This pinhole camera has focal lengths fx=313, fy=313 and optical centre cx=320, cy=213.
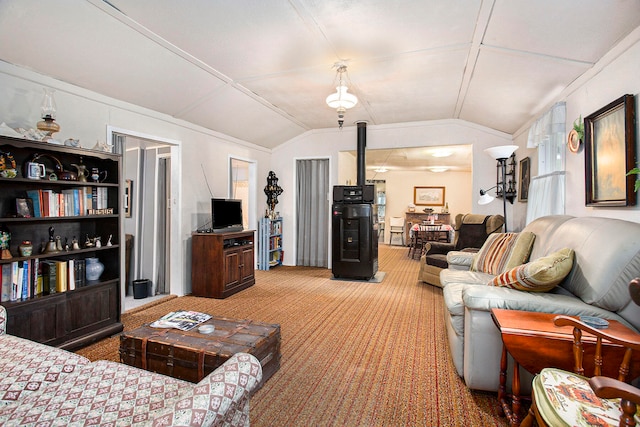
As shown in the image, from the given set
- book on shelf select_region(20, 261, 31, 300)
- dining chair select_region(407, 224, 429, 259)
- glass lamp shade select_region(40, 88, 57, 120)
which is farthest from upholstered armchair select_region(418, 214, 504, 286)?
glass lamp shade select_region(40, 88, 57, 120)

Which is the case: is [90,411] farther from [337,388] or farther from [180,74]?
[180,74]

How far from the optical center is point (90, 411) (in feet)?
3.93

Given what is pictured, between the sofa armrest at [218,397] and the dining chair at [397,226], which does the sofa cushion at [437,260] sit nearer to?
the sofa armrest at [218,397]

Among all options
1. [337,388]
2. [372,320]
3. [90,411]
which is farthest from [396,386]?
[90,411]

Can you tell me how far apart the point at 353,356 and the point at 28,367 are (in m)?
1.99

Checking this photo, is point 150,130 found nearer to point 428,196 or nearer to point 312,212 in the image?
point 312,212

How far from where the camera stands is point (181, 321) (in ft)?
7.45

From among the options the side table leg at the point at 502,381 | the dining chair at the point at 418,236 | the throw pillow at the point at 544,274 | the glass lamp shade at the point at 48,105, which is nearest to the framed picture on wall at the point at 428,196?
the dining chair at the point at 418,236

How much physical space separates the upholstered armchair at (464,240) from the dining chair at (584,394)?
323 cm

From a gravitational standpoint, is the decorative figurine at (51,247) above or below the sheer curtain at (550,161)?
below

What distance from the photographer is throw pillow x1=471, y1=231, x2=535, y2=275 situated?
278 cm

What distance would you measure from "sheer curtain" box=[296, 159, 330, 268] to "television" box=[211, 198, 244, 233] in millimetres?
1781

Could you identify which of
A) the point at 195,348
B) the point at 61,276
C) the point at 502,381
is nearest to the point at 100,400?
the point at 195,348

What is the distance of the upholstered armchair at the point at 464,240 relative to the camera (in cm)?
465
